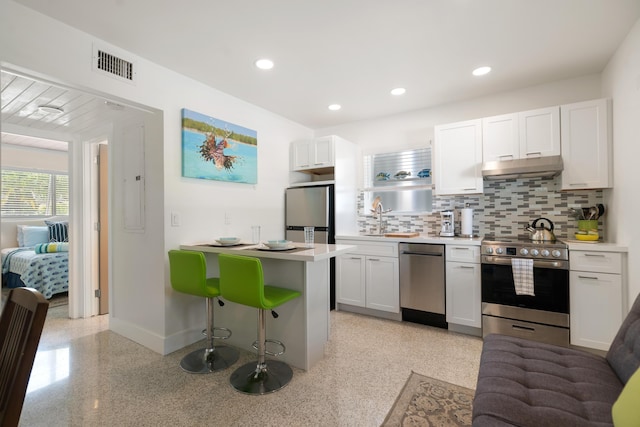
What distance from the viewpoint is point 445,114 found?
147 inches

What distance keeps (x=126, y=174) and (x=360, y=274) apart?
2791 millimetres

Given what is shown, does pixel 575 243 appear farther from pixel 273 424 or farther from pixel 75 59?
pixel 75 59

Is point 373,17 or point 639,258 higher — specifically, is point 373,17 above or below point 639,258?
above

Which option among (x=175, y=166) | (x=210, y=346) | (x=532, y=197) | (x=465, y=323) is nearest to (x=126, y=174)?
(x=175, y=166)

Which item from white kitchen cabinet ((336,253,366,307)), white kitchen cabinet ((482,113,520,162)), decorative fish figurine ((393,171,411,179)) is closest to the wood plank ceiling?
white kitchen cabinet ((336,253,366,307))

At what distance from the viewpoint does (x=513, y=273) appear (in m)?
2.80

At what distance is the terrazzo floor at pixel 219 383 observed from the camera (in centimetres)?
185

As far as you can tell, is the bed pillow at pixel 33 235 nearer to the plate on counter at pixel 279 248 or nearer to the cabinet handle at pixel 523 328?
the plate on counter at pixel 279 248

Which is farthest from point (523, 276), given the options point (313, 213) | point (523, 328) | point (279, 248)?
point (313, 213)

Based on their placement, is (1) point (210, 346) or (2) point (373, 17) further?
(1) point (210, 346)

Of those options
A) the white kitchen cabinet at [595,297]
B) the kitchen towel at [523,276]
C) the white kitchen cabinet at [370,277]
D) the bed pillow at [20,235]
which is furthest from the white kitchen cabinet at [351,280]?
the bed pillow at [20,235]

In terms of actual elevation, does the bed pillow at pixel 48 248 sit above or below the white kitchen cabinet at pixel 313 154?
below

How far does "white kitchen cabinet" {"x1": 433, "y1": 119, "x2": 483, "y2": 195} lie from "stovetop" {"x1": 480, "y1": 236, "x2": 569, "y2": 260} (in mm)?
656

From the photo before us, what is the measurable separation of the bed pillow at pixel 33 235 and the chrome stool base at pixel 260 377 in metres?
5.22
